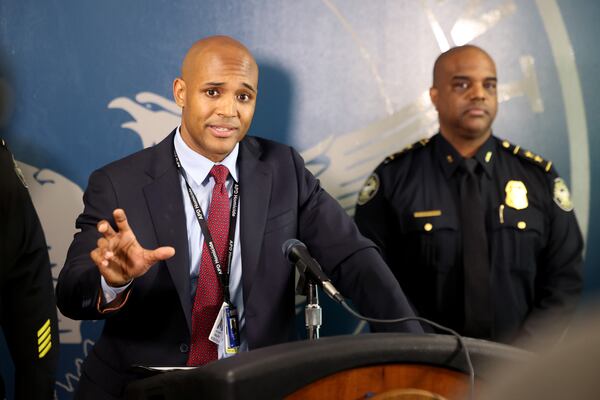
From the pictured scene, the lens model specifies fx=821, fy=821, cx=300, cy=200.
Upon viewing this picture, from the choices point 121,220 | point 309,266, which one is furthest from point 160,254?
point 309,266

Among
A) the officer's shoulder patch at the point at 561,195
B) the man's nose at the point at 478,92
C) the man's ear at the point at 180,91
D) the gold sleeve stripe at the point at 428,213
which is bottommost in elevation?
the gold sleeve stripe at the point at 428,213

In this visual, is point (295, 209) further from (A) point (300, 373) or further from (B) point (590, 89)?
(B) point (590, 89)

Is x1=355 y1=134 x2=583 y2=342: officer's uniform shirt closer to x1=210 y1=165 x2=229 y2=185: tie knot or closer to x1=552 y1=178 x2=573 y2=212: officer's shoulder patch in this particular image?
x1=552 y1=178 x2=573 y2=212: officer's shoulder patch

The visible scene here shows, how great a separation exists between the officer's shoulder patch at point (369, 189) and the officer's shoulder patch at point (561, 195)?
706mm

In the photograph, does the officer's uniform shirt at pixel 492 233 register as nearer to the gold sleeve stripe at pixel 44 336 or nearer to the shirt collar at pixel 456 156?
the shirt collar at pixel 456 156

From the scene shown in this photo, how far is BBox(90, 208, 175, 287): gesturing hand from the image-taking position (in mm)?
1726

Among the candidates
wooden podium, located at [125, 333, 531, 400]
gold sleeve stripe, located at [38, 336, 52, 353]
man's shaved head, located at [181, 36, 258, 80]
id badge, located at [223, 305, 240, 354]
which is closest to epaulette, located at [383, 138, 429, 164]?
man's shaved head, located at [181, 36, 258, 80]

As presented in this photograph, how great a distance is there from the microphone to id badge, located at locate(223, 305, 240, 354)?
464mm

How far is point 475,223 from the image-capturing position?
124 inches

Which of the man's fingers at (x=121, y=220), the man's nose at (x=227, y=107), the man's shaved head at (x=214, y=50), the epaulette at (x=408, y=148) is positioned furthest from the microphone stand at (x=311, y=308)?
the epaulette at (x=408, y=148)

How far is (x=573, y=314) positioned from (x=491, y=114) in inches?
32.9

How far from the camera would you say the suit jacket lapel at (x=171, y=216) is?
2.17m

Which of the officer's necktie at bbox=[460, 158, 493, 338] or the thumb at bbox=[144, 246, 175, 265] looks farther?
the officer's necktie at bbox=[460, 158, 493, 338]

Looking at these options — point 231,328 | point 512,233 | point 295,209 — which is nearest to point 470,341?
point 231,328
